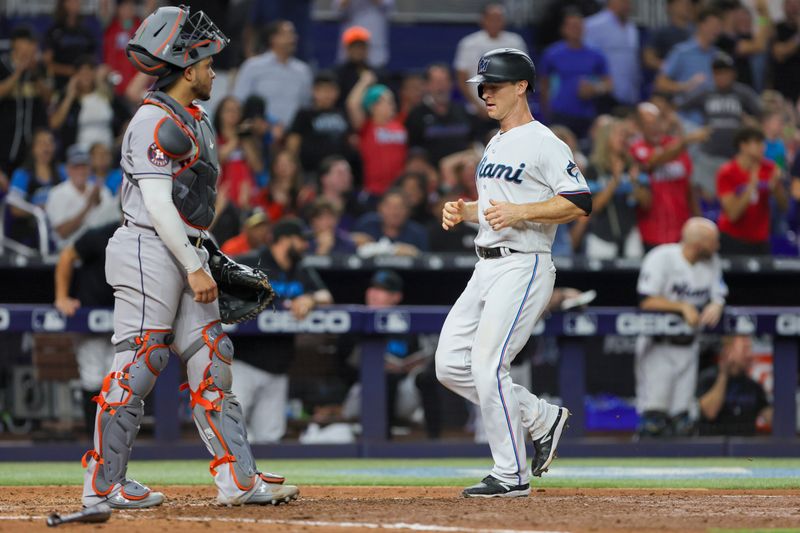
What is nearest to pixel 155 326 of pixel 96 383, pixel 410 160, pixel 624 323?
pixel 96 383

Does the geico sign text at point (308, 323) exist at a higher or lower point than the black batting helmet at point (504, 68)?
lower

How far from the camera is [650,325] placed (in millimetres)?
9070

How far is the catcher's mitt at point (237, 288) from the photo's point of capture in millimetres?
5289

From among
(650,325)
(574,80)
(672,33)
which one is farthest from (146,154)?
(672,33)

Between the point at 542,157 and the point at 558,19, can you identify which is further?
the point at 558,19

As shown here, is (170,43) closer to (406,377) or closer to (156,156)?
(156,156)

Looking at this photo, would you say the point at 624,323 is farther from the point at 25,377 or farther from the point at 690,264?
the point at 25,377

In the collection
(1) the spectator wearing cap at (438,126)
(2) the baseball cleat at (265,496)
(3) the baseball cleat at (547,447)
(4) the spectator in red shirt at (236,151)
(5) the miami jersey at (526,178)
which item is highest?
(1) the spectator wearing cap at (438,126)

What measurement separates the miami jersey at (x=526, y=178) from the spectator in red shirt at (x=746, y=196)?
230 inches

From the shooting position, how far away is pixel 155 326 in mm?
4961

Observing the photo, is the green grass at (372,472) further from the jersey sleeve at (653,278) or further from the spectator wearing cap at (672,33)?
the spectator wearing cap at (672,33)

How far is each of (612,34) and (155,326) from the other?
9374 millimetres

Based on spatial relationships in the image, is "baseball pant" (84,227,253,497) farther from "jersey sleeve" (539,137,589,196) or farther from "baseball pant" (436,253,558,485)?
"jersey sleeve" (539,137,589,196)

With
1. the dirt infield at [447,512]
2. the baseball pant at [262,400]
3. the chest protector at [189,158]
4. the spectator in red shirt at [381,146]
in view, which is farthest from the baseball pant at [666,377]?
the chest protector at [189,158]
